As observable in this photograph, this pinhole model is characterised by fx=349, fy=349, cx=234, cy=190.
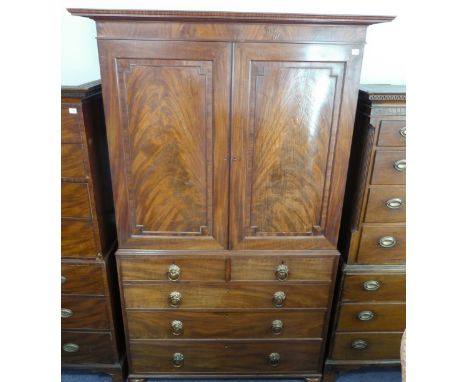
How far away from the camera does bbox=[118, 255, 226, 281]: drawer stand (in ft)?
5.13

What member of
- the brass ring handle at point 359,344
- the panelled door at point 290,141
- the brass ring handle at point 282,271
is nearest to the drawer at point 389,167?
the panelled door at point 290,141

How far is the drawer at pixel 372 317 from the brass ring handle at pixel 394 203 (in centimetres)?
53

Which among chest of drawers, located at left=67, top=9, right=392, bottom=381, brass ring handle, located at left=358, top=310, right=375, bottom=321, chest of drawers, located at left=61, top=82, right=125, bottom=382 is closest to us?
chest of drawers, located at left=67, top=9, right=392, bottom=381

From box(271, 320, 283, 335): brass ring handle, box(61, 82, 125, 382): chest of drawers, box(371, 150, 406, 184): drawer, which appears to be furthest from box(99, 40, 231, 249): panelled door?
box(371, 150, 406, 184): drawer

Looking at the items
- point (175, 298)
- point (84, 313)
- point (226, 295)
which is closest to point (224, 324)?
point (226, 295)

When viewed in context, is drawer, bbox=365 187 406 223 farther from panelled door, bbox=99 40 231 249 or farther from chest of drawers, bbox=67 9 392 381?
panelled door, bbox=99 40 231 249

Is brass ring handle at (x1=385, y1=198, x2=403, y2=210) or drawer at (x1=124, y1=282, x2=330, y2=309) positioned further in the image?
drawer at (x1=124, y1=282, x2=330, y2=309)

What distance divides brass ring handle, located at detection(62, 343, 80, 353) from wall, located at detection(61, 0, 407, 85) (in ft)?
4.42

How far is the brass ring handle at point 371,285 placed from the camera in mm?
1662

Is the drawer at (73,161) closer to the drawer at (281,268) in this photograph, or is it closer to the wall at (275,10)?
the wall at (275,10)
